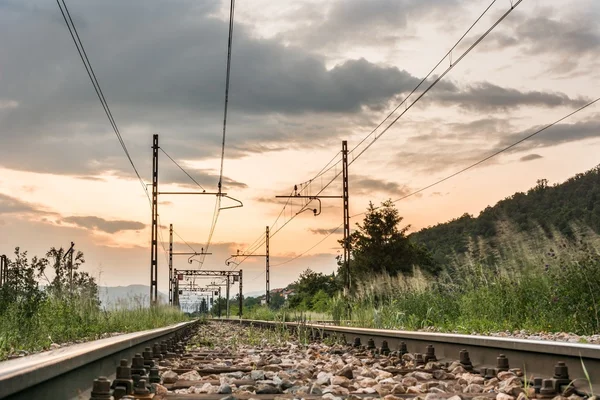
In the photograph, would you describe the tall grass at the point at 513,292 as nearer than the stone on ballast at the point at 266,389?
No

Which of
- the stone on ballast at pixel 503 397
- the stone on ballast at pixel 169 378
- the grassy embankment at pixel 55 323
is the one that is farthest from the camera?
the grassy embankment at pixel 55 323

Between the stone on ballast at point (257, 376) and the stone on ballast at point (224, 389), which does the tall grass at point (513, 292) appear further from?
the stone on ballast at point (224, 389)

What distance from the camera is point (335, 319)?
2345 cm

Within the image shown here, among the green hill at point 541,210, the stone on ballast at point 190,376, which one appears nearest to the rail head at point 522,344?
the stone on ballast at point 190,376

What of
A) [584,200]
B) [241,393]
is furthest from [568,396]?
[584,200]

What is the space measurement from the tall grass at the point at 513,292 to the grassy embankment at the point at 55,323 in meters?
5.67

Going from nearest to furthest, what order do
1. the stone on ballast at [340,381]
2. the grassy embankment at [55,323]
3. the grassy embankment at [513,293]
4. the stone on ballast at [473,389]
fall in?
the stone on ballast at [473,389] < the stone on ballast at [340,381] < the grassy embankment at [55,323] < the grassy embankment at [513,293]

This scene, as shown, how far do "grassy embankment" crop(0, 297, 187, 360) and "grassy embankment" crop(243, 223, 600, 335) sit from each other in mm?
5666

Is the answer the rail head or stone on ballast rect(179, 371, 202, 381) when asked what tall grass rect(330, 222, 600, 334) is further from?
stone on ballast rect(179, 371, 202, 381)

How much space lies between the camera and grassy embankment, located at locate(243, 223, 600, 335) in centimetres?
1160

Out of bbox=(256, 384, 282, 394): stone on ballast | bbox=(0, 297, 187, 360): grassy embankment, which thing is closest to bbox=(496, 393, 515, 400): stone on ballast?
bbox=(256, 384, 282, 394): stone on ballast

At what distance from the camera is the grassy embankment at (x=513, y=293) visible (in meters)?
11.6

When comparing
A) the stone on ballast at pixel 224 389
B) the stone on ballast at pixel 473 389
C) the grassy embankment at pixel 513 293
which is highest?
the grassy embankment at pixel 513 293

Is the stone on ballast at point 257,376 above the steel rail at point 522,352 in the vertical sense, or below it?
below
